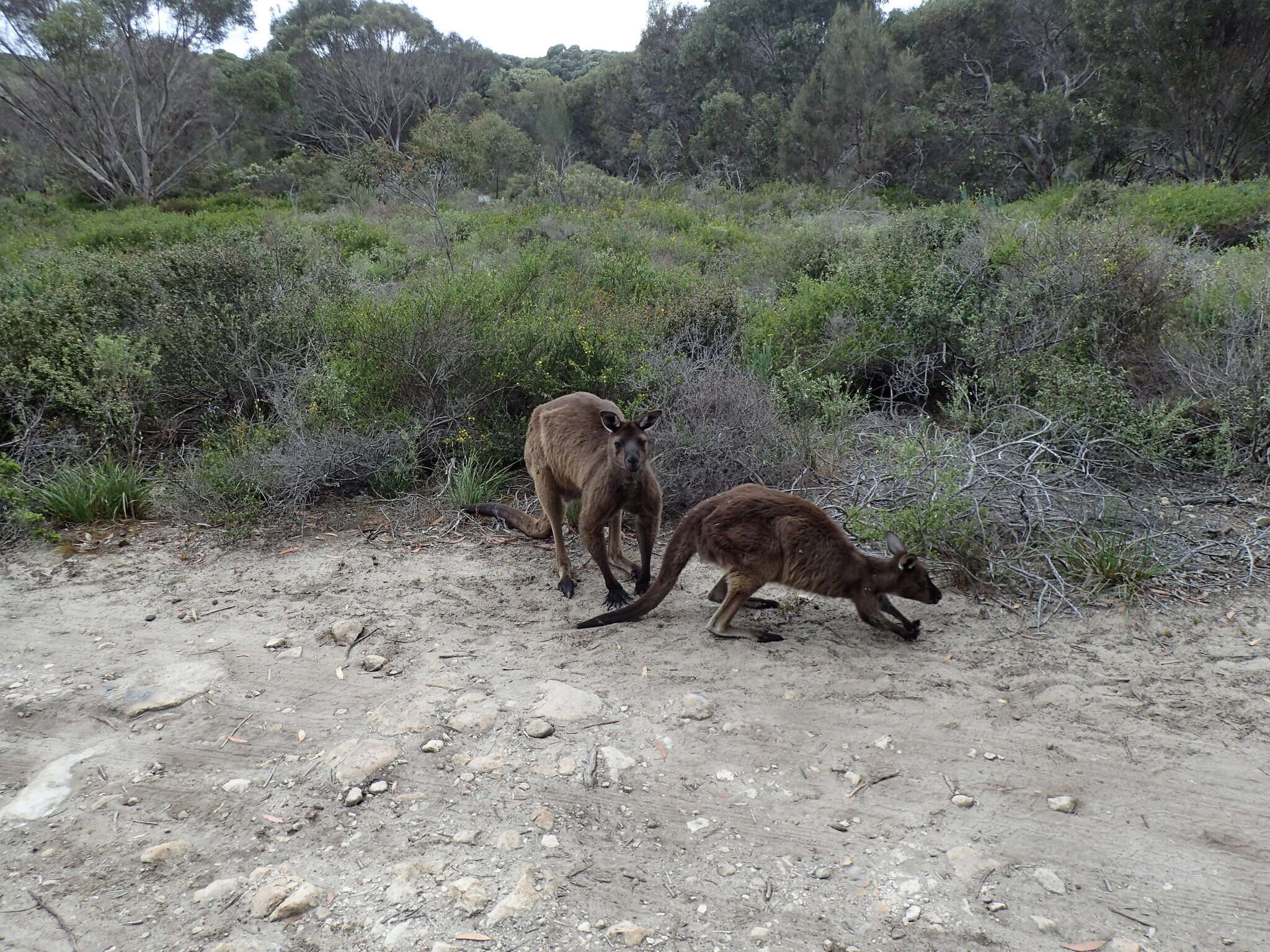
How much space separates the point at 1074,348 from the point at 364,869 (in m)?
7.72

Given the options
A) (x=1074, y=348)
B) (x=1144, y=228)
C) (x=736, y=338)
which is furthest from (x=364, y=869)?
(x=1144, y=228)

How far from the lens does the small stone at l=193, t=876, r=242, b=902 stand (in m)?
3.19

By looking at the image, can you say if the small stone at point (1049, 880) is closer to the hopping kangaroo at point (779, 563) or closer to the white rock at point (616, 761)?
the white rock at point (616, 761)

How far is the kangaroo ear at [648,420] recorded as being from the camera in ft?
18.3

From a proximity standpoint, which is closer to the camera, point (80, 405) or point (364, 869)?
point (364, 869)

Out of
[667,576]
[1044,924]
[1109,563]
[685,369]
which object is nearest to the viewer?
[1044,924]

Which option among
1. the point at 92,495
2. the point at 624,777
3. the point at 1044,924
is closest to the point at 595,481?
the point at 624,777

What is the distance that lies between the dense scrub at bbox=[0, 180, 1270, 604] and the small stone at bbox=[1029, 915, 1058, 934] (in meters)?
2.87

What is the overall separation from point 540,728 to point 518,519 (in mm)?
2695

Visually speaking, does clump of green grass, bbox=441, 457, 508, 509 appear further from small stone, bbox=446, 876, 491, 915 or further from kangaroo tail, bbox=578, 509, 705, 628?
small stone, bbox=446, 876, 491, 915

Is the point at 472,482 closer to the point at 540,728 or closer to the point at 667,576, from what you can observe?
the point at 667,576

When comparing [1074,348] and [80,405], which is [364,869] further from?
[1074,348]

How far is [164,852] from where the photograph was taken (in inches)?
135

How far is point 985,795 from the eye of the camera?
12.0 ft
